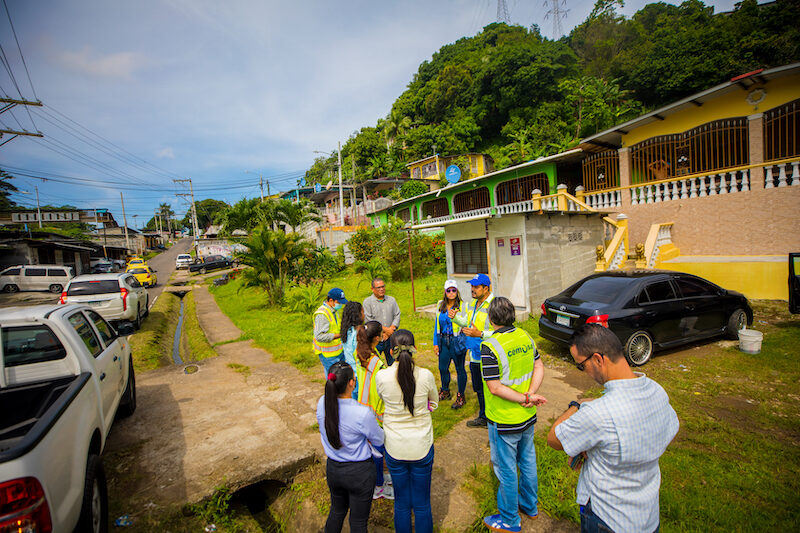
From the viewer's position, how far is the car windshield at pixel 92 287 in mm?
9337

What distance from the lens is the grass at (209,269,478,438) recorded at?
5031mm

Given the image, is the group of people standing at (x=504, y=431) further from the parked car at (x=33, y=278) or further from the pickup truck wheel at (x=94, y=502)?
the parked car at (x=33, y=278)

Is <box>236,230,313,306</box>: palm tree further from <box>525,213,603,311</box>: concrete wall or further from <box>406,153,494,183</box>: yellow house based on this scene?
<box>406,153,494,183</box>: yellow house

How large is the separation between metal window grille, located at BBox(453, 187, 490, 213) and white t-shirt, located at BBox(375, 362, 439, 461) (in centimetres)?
1878

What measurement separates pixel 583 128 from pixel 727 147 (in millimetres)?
18517

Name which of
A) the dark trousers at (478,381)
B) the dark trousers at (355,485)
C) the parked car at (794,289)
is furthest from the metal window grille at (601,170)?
the dark trousers at (355,485)

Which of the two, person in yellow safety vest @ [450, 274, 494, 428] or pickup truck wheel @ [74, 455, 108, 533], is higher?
person in yellow safety vest @ [450, 274, 494, 428]

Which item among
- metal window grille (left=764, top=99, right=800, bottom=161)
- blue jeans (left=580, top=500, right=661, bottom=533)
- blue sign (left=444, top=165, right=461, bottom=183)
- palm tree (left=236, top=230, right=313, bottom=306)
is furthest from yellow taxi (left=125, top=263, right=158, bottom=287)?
metal window grille (left=764, top=99, right=800, bottom=161)

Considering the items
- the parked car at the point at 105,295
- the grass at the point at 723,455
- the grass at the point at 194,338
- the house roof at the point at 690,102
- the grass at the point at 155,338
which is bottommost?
the grass at the point at 723,455

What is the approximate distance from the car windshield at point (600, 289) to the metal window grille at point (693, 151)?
783 cm

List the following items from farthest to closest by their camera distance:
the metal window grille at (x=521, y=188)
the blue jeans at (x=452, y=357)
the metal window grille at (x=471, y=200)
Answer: the metal window grille at (x=471, y=200) → the metal window grille at (x=521, y=188) → the blue jeans at (x=452, y=357)

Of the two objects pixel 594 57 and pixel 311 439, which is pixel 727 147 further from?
pixel 594 57

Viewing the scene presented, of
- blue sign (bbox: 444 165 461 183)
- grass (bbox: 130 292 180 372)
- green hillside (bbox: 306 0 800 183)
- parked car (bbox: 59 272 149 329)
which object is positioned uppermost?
green hillside (bbox: 306 0 800 183)

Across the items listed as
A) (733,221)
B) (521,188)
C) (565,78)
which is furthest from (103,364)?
(565,78)
